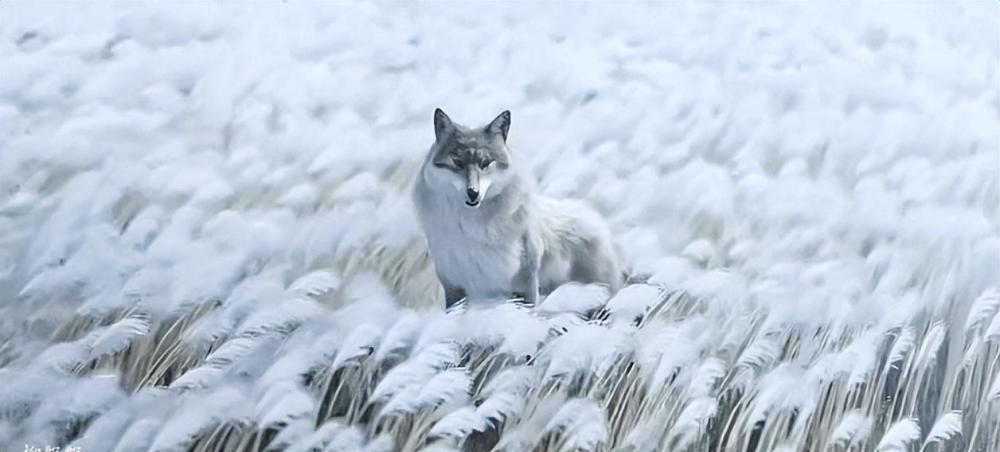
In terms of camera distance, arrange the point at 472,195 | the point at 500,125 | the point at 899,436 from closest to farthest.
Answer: the point at 472,195 → the point at 500,125 → the point at 899,436

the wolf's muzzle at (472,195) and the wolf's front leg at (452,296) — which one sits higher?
the wolf's muzzle at (472,195)

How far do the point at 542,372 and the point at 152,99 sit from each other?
883 millimetres

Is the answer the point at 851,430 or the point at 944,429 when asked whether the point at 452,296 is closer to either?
the point at 851,430

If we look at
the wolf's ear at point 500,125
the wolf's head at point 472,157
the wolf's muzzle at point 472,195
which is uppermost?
the wolf's ear at point 500,125

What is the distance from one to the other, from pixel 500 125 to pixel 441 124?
0.36 ft

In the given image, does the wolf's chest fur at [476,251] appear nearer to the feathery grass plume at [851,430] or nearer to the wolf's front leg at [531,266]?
the wolf's front leg at [531,266]

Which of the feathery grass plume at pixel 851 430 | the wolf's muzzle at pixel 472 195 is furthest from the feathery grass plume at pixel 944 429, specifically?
the wolf's muzzle at pixel 472 195

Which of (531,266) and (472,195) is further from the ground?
(472,195)

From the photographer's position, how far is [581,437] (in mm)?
1712

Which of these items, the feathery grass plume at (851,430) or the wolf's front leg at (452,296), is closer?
the wolf's front leg at (452,296)

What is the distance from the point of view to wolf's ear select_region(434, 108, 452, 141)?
5.65 feet

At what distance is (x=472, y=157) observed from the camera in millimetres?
1671

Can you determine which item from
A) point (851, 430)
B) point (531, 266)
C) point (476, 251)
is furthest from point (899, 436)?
point (476, 251)

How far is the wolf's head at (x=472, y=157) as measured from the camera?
166 centimetres
